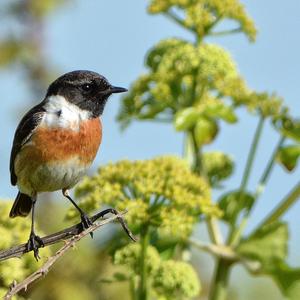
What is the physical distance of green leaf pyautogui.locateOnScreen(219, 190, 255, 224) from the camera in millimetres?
3967

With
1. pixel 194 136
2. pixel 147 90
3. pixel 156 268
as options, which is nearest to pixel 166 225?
pixel 156 268

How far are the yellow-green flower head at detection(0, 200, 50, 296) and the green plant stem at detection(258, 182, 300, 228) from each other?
1074mm

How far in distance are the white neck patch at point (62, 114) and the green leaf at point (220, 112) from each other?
67cm

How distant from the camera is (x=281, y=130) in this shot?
396 cm

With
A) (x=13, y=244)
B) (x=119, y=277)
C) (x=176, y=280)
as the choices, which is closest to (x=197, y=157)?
(x=119, y=277)

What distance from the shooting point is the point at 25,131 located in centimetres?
424

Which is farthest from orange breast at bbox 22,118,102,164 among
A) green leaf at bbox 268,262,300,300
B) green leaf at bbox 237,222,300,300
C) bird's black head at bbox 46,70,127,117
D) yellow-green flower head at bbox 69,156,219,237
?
green leaf at bbox 268,262,300,300

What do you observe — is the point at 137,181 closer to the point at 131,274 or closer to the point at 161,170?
the point at 161,170

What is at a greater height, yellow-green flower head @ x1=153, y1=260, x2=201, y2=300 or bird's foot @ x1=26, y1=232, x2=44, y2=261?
bird's foot @ x1=26, y1=232, x2=44, y2=261

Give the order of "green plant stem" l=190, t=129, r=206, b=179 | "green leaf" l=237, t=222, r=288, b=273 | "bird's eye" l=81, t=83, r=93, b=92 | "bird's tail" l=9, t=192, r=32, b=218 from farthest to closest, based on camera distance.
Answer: "bird's tail" l=9, t=192, r=32, b=218, "bird's eye" l=81, t=83, r=93, b=92, "green plant stem" l=190, t=129, r=206, b=179, "green leaf" l=237, t=222, r=288, b=273

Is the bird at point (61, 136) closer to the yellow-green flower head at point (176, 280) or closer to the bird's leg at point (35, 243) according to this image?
the bird's leg at point (35, 243)

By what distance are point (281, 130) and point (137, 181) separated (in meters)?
0.77

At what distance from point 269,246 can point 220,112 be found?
694 millimetres

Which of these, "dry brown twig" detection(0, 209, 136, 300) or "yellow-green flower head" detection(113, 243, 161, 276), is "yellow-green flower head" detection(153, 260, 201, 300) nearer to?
"yellow-green flower head" detection(113, 243, 161, 276)
